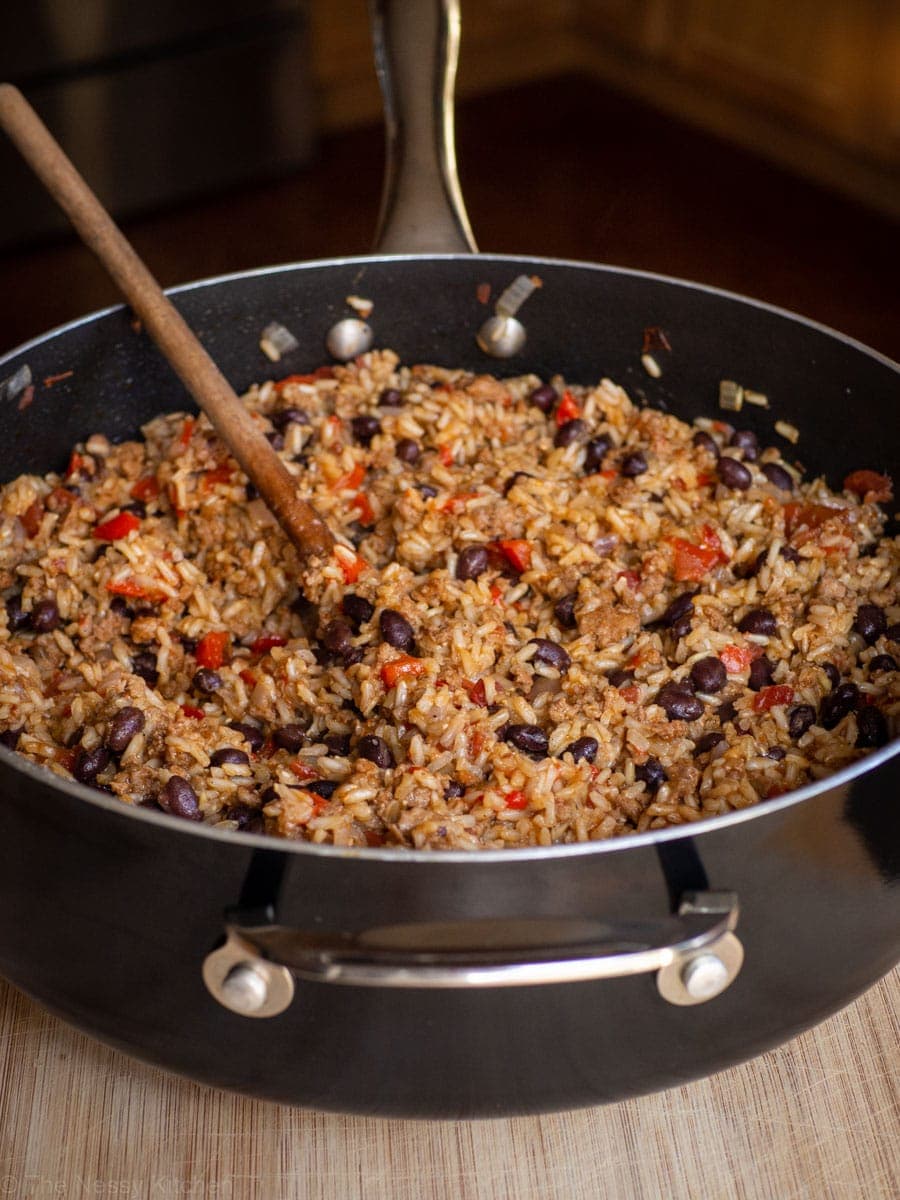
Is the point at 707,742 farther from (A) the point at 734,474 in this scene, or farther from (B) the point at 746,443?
(B) the point at 746,443

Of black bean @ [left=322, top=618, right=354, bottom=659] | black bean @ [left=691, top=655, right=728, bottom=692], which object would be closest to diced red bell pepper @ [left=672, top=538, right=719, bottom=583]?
black bean @ [left=691, top=655, right=728, bottom=692]

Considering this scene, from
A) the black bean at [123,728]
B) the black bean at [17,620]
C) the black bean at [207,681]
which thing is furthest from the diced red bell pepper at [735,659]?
the black bean at [17,620]

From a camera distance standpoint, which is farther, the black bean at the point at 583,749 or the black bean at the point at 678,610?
the black bean at the point at 678,610

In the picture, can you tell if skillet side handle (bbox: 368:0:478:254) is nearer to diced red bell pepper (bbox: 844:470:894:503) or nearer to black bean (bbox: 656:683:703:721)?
diced red bell pepper (bbox: 844:470:894:503)

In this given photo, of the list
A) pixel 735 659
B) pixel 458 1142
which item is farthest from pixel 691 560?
pixel 458 1142

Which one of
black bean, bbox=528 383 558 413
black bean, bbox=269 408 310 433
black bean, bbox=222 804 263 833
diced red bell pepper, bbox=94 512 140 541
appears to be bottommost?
black bean, bbox=222 804 263 833

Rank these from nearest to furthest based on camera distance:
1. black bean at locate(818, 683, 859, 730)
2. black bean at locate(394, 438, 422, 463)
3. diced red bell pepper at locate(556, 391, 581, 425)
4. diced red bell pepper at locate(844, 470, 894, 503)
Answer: black bean at locate(818, 683, 859, 730) → diced red bell pepper at locate(844, 470, 894, 503) → black bean at locate(394, 438, 422, 463) → diced red bell pepper at locate(556, 391, 581, 425)

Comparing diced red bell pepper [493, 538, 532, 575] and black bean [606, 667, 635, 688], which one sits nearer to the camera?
black bean [606, 667, 635, 688]

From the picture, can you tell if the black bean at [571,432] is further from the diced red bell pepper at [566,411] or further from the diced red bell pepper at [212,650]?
the diced red bell pepper at [212,650]
